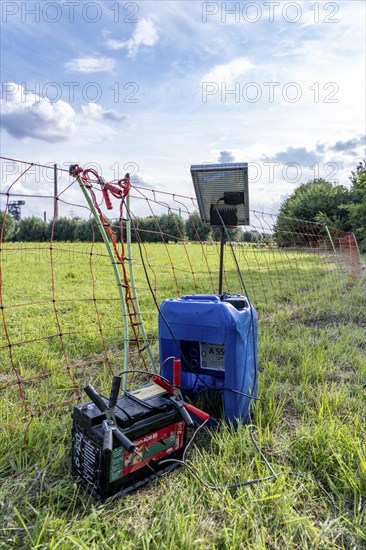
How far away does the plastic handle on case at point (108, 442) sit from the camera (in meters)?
1.34

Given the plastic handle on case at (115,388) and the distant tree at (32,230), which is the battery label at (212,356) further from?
the distant tree at (32,230)

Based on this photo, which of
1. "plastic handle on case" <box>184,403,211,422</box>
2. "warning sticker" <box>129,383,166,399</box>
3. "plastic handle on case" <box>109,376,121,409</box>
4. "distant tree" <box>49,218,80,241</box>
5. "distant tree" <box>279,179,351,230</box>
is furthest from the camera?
"distant tree" <box>49,218,80,241</box>

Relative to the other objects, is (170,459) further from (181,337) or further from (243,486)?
(181,337)

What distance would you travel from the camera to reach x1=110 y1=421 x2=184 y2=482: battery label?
153cm

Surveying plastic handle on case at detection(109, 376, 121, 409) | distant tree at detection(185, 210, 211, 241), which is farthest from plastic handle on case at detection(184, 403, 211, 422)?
distant tree at detection(185, 210, 211, 241)

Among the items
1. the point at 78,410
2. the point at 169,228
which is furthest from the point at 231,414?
the point at 169,228

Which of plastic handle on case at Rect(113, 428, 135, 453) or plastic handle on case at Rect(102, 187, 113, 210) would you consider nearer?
plastic handle on case at Rect(113, 428, 135, 453)

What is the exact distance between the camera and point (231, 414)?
6.56ft

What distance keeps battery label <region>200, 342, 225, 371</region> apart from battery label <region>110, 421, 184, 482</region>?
488 millimetres

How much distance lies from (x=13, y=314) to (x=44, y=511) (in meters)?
3.47

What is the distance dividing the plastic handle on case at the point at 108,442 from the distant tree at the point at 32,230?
30569mm

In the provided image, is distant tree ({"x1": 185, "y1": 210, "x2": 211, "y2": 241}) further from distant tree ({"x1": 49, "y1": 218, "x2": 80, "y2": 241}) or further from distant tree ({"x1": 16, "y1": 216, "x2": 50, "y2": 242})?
distant tree ({"x1": 16, "y1": 216, "x2": 50, "y2": 242})

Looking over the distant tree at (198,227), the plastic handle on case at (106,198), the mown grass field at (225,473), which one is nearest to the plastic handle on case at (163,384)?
the mown grass field at (225,473)

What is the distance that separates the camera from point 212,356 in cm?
219
